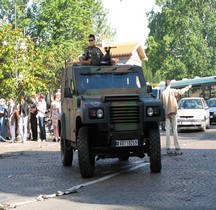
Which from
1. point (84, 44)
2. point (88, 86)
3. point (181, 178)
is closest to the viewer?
point (181, 178)

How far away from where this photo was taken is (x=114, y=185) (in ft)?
32.0

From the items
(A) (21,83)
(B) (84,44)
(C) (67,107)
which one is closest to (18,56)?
(A) (21,83)

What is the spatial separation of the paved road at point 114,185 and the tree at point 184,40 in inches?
2316

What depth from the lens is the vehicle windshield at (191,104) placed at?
27484mm

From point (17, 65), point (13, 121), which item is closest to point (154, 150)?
point (13, 121)

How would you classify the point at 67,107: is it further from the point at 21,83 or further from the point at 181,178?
the point at 21,83

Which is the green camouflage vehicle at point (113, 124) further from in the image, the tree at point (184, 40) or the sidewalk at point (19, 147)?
the tree at point (184, 40)

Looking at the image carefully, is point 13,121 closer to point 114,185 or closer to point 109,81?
point 109,81

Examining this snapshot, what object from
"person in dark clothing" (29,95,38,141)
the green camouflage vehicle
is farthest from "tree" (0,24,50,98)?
the green camouflage vehicle

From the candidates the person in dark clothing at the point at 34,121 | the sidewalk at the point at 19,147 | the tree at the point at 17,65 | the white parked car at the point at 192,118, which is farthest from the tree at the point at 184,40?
the sidewalk at the point at 19,147

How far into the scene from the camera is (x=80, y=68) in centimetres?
1246

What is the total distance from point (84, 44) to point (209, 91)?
24370 mm

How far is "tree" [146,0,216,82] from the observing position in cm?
7312

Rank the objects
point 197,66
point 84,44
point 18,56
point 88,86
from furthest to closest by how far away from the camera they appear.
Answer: point 197,66 → point 84,44 → point 18,56 → point 88,86
